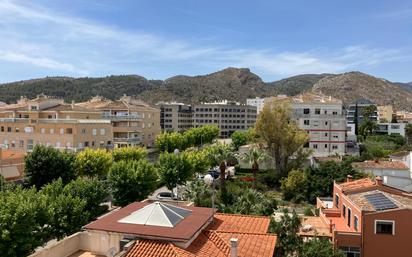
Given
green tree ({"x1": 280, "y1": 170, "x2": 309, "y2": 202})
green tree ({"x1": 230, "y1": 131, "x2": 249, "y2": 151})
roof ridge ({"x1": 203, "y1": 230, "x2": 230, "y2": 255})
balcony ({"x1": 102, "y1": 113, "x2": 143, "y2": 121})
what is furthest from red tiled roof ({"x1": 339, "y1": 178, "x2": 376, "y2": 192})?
green tree ({"x1": 230, "y1": 131, "x2": 249, "y2": 151})

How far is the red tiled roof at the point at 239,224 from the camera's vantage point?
18.6 m

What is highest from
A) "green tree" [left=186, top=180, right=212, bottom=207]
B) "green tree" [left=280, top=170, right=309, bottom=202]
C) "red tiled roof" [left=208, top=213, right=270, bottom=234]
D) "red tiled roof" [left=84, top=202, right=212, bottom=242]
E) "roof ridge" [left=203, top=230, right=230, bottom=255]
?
"red tiled roof" [left=84, top=202, right=212, bottom=242]

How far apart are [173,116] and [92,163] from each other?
86634 mm

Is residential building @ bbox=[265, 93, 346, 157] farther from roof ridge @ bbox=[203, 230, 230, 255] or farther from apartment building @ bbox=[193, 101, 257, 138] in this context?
apartment building @ bbox=[193, 101, 257, 138]

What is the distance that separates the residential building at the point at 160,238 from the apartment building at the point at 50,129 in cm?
4300

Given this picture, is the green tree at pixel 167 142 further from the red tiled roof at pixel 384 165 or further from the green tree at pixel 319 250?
the green tree at pixel 319 250

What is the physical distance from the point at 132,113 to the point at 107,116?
6.28 metres

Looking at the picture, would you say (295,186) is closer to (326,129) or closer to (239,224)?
(326,129)

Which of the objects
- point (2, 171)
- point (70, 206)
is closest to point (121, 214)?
point (70, 206)

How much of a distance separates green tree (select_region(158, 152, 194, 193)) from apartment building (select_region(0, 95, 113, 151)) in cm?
1721

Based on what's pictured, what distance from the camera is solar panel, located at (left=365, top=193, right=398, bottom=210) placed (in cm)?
2738

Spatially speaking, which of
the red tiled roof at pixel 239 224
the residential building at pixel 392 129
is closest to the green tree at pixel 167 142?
the red tiled roof at pixel 239 224

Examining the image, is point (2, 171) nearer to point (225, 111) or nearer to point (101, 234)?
point (101, 234)

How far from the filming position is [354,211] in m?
28.9
